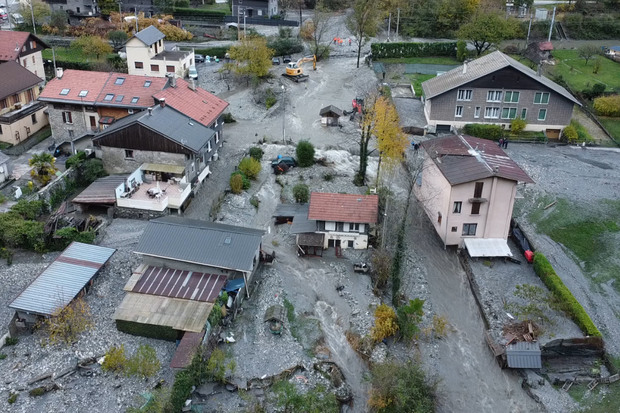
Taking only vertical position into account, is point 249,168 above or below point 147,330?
above

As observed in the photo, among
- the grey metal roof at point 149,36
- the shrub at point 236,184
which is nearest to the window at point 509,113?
the shrub at point 236,184

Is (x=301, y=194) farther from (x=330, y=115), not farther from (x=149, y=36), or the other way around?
(x=149, y=36)

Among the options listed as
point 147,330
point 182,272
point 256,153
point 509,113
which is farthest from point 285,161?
point 509,113

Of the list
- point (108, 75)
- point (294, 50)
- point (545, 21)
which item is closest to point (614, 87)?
point (545, 21)

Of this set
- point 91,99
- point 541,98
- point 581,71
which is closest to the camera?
point 91,99

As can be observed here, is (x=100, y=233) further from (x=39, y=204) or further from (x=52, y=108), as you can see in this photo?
(x=52, y=108)

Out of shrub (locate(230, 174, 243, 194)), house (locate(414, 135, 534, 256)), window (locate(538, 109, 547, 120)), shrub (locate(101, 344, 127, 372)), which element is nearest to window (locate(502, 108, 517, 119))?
window (locate(538, 109, 547, 120))

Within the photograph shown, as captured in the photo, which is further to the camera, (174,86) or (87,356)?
(174,86)
